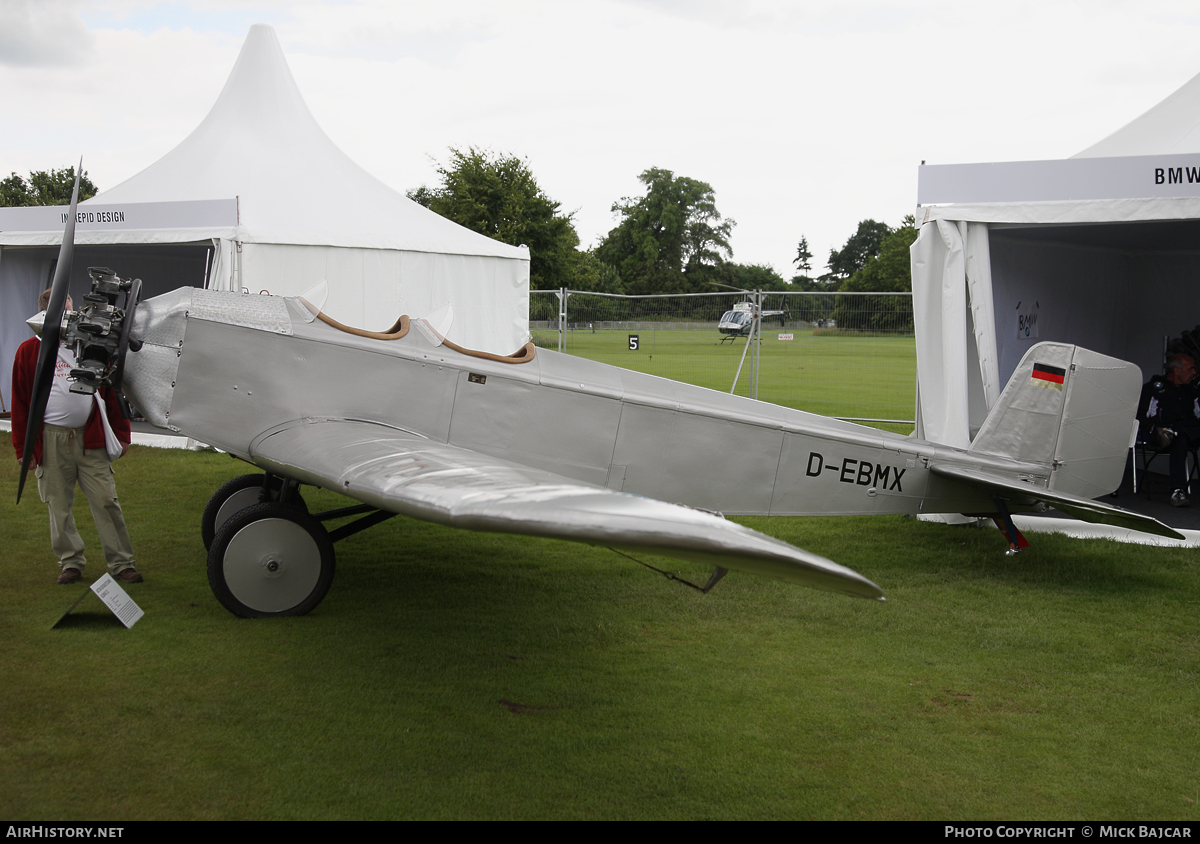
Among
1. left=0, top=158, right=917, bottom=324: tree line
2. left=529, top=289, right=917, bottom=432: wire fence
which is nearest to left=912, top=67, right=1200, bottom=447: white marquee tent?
left=529, top=289, right=917, bottom=432: wire fence

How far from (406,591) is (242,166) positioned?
9078mm

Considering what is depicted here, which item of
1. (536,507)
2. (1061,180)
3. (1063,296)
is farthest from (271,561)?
(1063,296)

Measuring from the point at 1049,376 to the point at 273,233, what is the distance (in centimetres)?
886

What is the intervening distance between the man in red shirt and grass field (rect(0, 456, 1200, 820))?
26cm

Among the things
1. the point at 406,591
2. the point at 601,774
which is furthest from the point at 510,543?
the point at 601,774

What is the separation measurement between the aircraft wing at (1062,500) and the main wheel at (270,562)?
4150 mm

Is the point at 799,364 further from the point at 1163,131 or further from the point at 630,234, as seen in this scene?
the point at 630,234

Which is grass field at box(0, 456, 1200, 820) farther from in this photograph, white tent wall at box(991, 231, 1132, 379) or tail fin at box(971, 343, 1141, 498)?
white tent wall at box(991, 231, 1132, 379)

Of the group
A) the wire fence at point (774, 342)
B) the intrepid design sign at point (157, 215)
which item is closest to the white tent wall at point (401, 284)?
the intrepid design sign at point (157, 215)

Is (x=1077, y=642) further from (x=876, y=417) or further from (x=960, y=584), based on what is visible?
(x=876, y=417)

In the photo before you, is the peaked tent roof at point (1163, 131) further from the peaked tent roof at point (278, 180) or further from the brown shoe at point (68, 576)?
the brown shoe at point (68, 576)

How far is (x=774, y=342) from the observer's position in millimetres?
15328

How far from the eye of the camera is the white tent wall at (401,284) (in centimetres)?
1053

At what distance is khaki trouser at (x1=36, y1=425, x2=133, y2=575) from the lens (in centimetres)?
529
